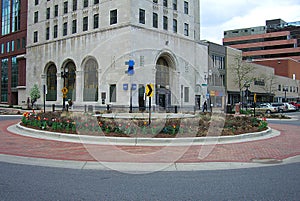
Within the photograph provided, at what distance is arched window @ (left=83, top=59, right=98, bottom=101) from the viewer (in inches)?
1716

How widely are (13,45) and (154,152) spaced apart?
6110cm

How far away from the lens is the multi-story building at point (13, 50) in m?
59.3

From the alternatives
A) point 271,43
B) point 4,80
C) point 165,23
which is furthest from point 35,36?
point 271,43

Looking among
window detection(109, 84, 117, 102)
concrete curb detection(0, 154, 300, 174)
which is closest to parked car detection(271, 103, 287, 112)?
window detection(109, 84, 117, 102)

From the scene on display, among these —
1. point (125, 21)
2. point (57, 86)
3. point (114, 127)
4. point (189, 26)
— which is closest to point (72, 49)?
point (57, 86)

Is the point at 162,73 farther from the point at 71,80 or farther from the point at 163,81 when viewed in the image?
the point at 71,80

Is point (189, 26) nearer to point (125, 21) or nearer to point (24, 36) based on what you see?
point (125, 21)

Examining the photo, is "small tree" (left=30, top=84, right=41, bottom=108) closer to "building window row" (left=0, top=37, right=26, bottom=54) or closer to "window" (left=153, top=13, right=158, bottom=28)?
"building window row" (left=0, top=37, right=26, bottom=54)

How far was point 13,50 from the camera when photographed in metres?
63.0

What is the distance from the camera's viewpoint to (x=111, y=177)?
744cm

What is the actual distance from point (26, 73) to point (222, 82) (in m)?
38.7

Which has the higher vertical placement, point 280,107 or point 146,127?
point 280,107

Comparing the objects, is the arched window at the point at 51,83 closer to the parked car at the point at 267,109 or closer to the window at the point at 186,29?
the window at the point at 186,29

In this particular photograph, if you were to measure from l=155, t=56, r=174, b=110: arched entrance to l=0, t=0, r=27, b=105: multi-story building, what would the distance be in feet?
93.4
